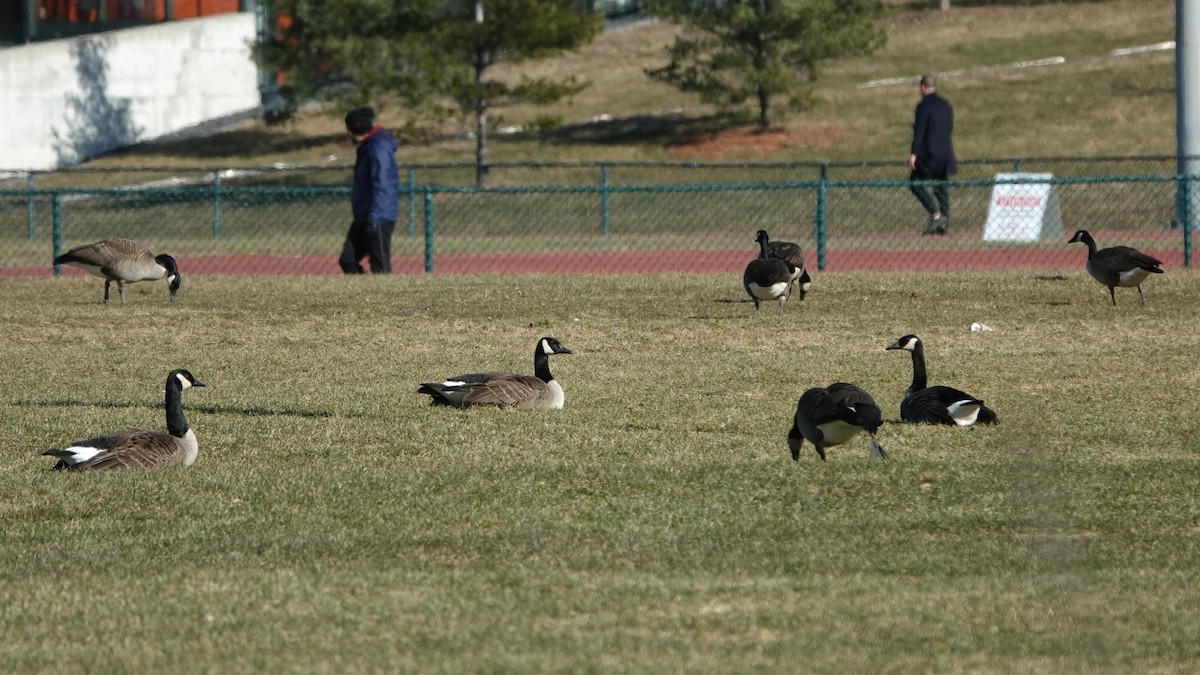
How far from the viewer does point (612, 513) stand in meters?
8.77

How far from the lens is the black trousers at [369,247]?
21.8 m

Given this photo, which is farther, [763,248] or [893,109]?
[893,109]

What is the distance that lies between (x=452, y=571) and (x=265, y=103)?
1800 inches

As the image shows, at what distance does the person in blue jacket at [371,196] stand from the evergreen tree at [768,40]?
20218 mm

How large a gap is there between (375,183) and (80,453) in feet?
39.6

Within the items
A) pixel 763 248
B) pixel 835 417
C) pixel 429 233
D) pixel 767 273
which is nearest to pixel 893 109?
pixel 429 233

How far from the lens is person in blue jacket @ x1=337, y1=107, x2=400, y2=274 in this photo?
70.4ft

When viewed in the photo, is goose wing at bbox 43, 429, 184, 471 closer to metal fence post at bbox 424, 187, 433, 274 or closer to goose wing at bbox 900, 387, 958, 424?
goose wing at bbox 900, 387, 958, 424

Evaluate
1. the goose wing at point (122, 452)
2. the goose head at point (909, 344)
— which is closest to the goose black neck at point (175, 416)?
the goose wing at point (122, 452)

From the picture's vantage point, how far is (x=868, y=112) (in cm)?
4506

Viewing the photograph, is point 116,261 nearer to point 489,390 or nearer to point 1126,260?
point 489,390

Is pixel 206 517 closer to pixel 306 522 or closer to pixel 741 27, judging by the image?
pixel 306 522

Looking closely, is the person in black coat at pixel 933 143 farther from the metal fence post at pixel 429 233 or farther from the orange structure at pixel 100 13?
the orange structure at pixel 100 13

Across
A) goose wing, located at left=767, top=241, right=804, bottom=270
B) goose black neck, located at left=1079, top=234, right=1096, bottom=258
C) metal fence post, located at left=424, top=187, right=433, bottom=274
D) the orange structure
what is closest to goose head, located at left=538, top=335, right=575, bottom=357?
goose wing, located at left=767, top=241, right=804, bottom=270
